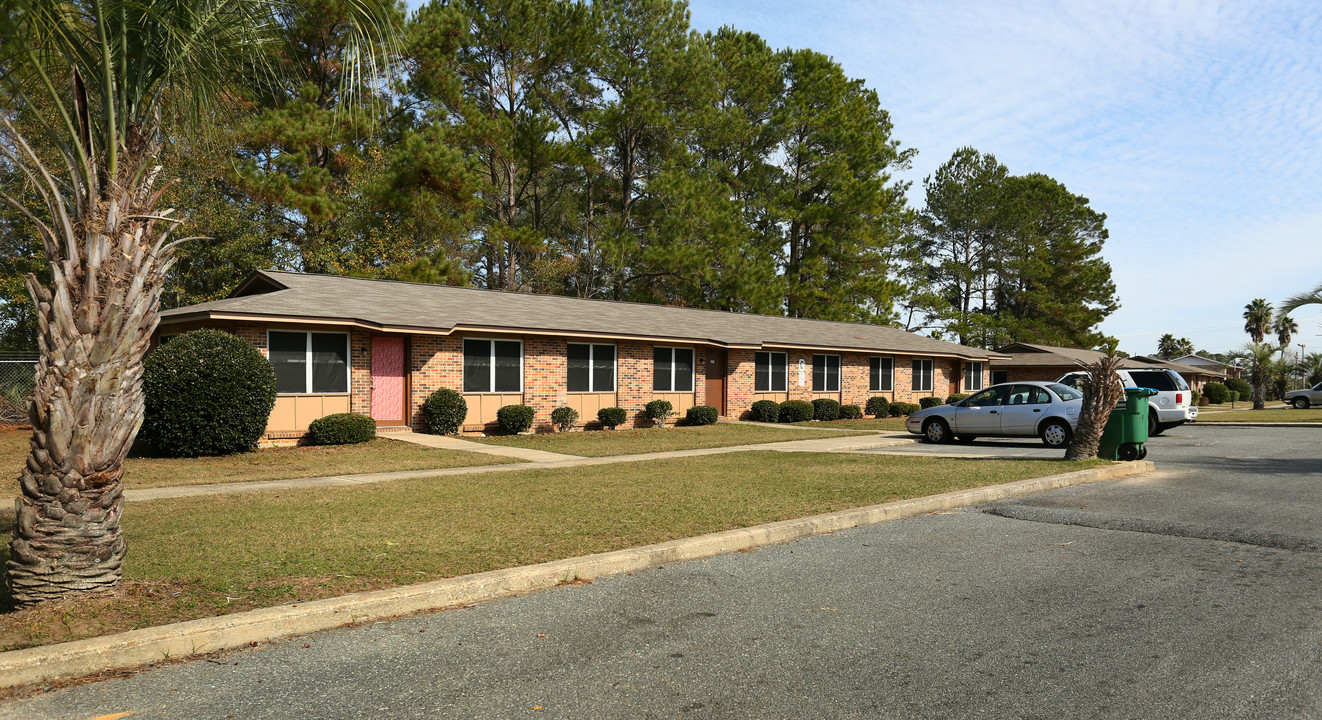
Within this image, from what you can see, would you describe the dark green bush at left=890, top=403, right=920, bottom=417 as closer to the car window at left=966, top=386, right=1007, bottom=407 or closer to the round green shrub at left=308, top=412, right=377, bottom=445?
the car window at left=966, top=386, right=1007, bottom=407

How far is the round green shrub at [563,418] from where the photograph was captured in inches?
854

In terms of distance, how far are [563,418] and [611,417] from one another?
64.1 inches

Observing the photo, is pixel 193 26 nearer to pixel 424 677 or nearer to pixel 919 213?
pixel 424 677

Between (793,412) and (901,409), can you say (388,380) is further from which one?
(901,409)

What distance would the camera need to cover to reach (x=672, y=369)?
25469mm

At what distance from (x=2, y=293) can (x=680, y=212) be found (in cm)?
2639

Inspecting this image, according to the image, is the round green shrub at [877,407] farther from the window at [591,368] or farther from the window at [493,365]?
the window at [493,365]

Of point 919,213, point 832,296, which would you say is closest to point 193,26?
point 832,296

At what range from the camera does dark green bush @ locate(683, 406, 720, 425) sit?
2502 cm

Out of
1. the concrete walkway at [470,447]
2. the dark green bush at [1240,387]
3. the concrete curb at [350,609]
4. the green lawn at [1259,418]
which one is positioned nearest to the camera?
the concrete curb at [350,609]

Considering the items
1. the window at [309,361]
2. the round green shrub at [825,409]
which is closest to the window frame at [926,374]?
the round green shrub at [825,409]

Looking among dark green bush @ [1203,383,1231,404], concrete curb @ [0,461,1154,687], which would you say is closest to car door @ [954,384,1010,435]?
concrete curb @ [0,461,1154,687]

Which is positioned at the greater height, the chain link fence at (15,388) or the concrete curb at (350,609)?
the chain link fence at (15,388)

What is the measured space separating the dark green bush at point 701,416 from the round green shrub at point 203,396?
1288cm
